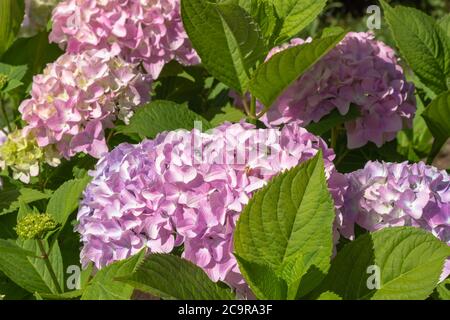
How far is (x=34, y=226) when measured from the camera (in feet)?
4.20

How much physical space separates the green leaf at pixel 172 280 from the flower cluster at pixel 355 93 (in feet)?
1.96

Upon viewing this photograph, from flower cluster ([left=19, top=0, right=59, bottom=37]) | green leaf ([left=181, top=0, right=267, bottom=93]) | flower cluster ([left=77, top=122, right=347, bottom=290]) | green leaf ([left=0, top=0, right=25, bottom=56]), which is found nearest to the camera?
flower cluster ([left=77, top=122, right=347, bottom=290])

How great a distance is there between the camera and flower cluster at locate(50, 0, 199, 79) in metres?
1.76

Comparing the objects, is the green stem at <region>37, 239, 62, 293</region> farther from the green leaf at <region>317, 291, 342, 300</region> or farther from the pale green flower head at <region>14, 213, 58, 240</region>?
the green leaf at <region>317, 291, 342, 300</region>

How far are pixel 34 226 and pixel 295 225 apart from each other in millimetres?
452

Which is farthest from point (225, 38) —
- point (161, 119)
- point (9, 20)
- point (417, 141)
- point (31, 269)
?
point (417, 141)

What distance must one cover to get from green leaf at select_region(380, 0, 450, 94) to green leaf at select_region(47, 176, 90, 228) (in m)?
0.67

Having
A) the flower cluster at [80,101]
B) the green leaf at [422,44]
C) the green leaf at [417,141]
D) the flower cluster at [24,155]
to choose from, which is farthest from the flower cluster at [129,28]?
the green leaf at [417,141]

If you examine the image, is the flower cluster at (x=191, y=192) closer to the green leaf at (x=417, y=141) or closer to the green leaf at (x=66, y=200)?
the green leaf at (x=66, y=200)

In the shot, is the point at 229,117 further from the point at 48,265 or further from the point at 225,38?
the point at 48,265

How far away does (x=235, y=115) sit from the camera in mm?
1674

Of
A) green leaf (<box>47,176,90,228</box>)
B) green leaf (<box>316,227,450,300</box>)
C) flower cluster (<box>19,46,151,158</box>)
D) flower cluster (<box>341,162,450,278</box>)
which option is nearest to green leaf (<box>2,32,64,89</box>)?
flower cluster (<box>19,46,151,158</box>)

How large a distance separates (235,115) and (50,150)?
15.5 inches
